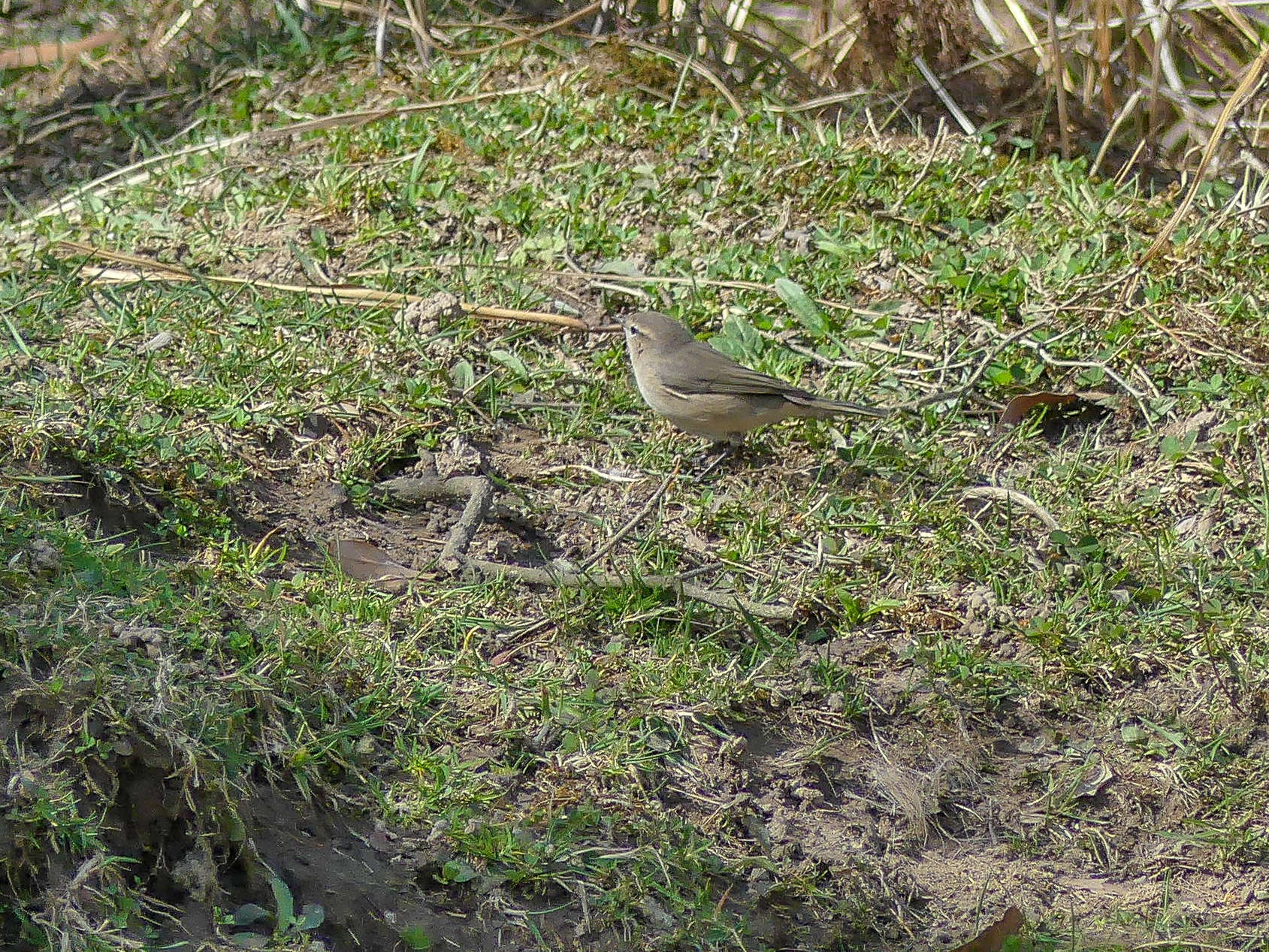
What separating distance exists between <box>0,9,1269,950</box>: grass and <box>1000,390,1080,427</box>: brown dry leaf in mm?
116

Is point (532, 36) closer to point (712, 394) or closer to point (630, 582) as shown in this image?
point (712, 394)

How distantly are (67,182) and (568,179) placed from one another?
2.51 m

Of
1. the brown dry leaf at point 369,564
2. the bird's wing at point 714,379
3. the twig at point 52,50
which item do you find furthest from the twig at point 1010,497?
the twig at point 52,50

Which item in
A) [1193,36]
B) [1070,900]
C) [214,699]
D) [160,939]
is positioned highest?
[1193,36]

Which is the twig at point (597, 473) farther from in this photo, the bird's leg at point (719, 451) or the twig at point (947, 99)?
the twig at point (947, 99)

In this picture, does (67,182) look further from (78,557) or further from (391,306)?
(78,557)

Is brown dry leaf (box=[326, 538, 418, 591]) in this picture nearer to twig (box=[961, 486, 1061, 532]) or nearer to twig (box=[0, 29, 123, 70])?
twig (box=[961, 486, 1061, 532])

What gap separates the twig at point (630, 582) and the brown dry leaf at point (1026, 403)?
1.35m

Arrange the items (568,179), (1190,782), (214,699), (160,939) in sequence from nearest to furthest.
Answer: (160,939) → (214,699) → (1190,782) → (568,179)

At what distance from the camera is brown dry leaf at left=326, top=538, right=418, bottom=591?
13.4 ft

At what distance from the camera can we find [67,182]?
6547mm

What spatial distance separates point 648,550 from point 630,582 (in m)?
0.21

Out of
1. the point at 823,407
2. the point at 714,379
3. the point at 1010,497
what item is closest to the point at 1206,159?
the point at 1010,497

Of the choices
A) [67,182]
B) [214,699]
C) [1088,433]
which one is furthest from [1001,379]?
[67,182]
